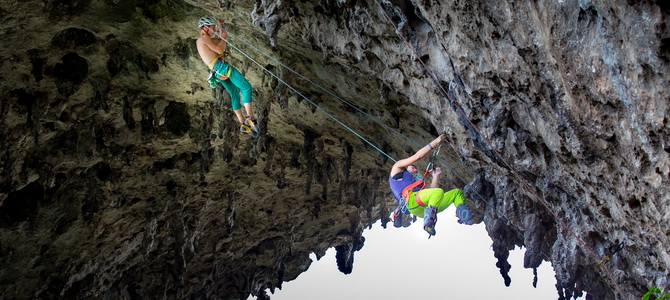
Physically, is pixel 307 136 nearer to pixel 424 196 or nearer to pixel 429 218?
pixel 424 196

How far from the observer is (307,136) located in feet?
35.7

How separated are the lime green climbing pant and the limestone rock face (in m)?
0.24

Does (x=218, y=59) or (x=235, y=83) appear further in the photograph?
(x=235, y=83)

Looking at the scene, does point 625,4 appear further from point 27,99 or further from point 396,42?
point 27,99

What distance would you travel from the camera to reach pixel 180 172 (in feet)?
38.1

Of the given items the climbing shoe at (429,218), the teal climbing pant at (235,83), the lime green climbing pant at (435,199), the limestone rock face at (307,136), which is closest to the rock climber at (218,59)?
the teal climbing pant at (235,83)

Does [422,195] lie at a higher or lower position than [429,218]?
higher

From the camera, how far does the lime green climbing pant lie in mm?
7445

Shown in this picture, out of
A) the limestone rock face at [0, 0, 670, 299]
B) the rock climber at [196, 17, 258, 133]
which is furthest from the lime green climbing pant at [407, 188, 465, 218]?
the rock climber at [196, 17, 258, 133]

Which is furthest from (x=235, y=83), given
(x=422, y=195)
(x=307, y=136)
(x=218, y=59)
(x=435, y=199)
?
(x=307, y=136)

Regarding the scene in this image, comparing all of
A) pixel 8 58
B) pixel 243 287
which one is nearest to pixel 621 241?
pixel 8 58

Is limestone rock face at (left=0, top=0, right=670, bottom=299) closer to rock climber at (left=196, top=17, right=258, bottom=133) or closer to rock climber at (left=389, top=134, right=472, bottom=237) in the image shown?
rock climber at (left=389, top=134, right=472, bottom=237)

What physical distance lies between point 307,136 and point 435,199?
13.0 feet

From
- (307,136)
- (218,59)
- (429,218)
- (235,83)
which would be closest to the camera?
(218,59)
